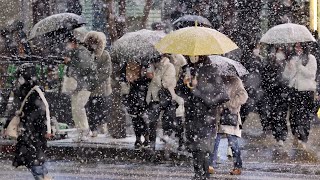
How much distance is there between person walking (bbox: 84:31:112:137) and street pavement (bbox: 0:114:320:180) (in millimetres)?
393

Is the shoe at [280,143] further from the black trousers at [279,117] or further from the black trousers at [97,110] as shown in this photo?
the black trousers at [97,110]

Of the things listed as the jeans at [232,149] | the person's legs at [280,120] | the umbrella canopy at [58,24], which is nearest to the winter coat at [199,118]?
the jeans at [232,149]

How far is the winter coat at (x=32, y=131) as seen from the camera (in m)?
8.02

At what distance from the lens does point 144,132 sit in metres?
11.1

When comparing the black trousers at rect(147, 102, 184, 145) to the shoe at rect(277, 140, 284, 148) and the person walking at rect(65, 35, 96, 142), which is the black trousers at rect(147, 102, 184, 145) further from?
the shoe at rect(277, 140, 284, 148)

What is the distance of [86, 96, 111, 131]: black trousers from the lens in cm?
1167

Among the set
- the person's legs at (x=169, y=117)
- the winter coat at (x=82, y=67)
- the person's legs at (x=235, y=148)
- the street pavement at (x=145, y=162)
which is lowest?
the street pavement at (x=145, y=162)

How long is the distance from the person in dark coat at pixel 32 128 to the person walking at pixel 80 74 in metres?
3.11

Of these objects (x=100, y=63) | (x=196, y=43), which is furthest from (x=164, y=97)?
(x=196, y=43)

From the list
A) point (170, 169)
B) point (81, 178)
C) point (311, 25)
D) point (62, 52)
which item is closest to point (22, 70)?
point (81, 178)

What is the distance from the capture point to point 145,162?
34.4 ft

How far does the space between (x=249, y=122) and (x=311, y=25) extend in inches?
118

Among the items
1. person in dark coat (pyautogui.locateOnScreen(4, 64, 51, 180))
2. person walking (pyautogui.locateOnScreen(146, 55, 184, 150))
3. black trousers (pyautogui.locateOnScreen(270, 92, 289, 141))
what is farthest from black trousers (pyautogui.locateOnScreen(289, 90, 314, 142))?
person in dark coat (pyautogui.locateOnScreen(4, 64, 51, 180))

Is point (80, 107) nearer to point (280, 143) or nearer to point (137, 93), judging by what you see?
point (137, 93)
